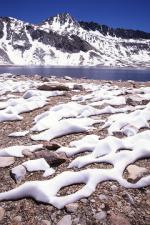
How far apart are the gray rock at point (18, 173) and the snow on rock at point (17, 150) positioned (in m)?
0.83

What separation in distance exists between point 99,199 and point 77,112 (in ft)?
20.0

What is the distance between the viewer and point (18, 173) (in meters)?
6.39

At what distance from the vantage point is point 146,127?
29.2 feet

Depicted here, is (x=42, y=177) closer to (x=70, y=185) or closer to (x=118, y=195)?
(x=70, y=185)

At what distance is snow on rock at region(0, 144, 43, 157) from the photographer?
292 inches

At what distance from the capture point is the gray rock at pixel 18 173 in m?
6.25

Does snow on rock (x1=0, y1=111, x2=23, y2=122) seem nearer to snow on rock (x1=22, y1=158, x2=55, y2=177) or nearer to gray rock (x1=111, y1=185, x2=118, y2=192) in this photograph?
snow on rock (x1=22, y1=158, x2=55, y2=177)

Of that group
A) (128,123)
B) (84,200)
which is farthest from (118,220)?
(128,123)

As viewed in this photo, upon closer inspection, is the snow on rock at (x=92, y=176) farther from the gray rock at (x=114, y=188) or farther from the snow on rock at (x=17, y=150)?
the snow on rock at (x=17, y=150)

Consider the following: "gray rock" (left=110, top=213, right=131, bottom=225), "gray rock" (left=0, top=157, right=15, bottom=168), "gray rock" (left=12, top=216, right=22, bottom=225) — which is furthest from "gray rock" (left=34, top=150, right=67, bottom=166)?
"gray rock" (left=110, top=213, right=131, bottom=225)

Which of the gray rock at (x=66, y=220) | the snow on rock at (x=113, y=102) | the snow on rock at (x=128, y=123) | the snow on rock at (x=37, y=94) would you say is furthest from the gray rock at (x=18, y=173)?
the snow on rock at (x=37, y=94)

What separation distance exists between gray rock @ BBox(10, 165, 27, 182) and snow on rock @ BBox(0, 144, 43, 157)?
0.83 meters

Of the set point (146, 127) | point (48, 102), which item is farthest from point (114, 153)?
point (48, 102)

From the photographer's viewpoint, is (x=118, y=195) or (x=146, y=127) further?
(x=146, y=127)
